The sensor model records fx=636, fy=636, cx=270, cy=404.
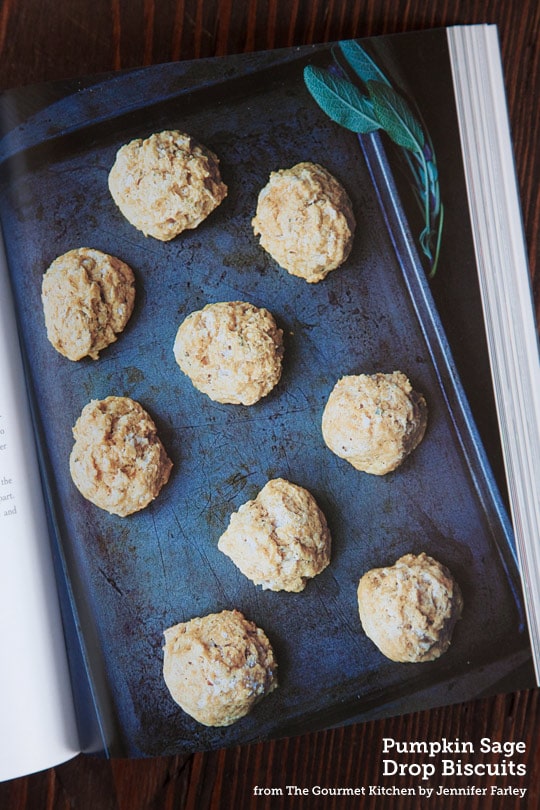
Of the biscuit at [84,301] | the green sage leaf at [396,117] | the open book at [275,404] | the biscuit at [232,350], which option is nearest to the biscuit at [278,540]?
the open book at [275,404]

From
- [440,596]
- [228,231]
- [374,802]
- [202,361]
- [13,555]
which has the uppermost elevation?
[228,231]

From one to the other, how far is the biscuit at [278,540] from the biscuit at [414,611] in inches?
3.0

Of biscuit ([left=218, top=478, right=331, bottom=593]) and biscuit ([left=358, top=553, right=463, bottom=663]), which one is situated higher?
biscuit ([left=218, top=478, right=331, bottom=593])

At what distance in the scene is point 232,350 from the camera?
0.69m

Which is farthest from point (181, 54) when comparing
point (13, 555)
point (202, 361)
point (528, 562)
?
point (528, 562)

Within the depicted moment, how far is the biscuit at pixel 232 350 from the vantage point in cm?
69

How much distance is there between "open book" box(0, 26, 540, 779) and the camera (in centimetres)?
66

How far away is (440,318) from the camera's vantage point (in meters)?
0.69

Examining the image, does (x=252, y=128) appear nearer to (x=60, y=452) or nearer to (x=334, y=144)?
(x=334, y=144)

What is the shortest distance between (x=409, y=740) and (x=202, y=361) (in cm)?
46

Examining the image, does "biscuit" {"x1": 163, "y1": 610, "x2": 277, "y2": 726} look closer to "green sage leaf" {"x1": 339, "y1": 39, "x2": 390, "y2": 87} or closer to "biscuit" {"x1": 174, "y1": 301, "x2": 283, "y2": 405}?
"biscuit" {"x1": 174, "y1": 301, "x2": 283, "y2": 405}

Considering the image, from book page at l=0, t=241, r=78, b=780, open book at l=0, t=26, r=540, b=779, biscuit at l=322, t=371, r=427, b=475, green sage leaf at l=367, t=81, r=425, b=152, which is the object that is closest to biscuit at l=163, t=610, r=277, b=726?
open book at l=0, t=26, r=540, b=779

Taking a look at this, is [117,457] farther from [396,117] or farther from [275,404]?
[396,117]

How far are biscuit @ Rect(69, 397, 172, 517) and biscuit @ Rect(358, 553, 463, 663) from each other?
0.27 metres
